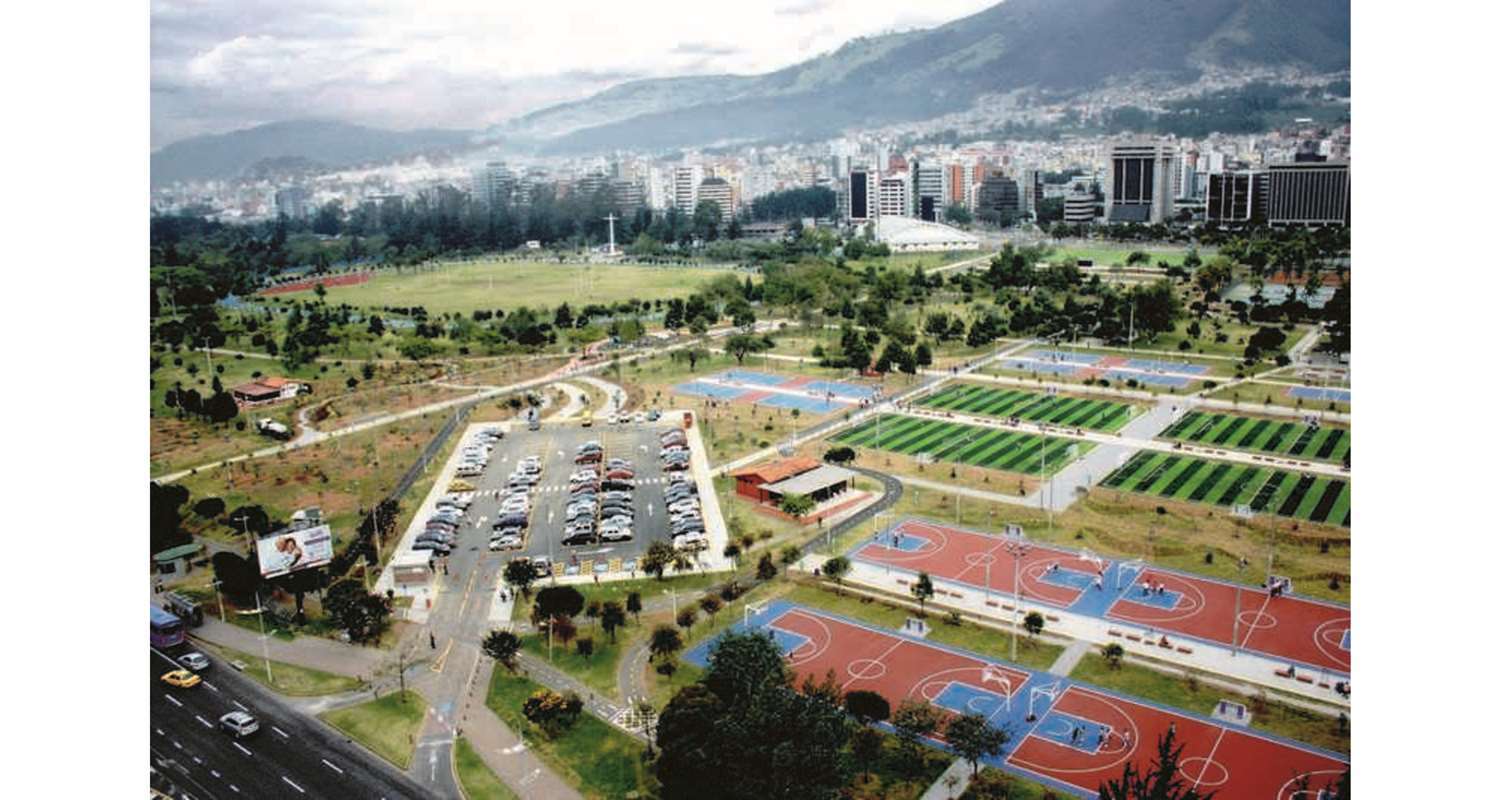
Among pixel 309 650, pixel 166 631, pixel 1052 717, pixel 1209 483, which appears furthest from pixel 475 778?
pixel 1209 483

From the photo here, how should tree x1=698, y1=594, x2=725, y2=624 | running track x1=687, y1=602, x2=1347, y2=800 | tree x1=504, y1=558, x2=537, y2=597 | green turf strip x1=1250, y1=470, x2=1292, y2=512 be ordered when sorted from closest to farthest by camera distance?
running track x1=687, y1=602, x2=1347, y2=800 < tree x1=698, y1=594, x2=725, y2=624 < tree x1=504, y1=558, x2=537, y2=597 < green turf strip x1=1250, y1=470, x2=1292, y2=512

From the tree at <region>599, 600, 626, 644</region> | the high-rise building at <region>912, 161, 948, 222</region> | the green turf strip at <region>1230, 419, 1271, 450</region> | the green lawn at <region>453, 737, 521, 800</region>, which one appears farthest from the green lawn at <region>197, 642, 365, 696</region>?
the high-rise building at <region>912, 161, 948, 222</region>

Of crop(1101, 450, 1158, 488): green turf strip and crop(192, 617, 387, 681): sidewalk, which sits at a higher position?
crop(1101, 450, 1158, 488): green turf strip

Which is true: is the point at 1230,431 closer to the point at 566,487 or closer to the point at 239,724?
the point at 566,487

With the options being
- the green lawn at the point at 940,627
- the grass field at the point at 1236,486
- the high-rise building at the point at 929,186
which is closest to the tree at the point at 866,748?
the green lawn at the point at 940,627

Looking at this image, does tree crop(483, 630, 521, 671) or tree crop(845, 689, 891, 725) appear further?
tree crop(483, 630, 521, 671)

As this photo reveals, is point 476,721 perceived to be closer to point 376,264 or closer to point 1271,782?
point 1271,782

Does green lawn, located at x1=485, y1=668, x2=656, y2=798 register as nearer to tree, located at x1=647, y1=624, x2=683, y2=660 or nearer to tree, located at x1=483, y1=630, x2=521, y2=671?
tree, located at x1=483, y1=630, x2=521, y2=671

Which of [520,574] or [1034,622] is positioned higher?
[520,574]
